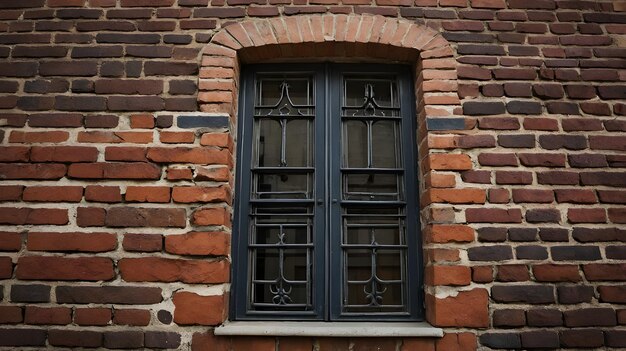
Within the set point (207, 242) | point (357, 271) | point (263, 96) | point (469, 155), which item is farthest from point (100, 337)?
point (469, 155)

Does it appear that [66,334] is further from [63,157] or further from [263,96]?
[263,96]

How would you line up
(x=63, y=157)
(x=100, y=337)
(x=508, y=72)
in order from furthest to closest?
(x=508, y=72) < (x=63, y=157) < (x=100, y=337)

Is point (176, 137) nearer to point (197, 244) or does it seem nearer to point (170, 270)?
point (197, 244)

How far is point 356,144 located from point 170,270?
1.30m

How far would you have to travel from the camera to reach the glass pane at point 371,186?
8.16 ft

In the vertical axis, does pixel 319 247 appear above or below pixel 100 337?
above

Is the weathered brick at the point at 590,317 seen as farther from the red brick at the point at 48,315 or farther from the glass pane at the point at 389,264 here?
the red brick at the point at 48,315

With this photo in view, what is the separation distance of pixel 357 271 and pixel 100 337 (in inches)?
55.2

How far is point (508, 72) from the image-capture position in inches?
97.0

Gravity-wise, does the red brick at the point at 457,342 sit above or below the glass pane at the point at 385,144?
below

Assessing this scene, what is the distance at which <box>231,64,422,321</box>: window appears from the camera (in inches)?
93.3

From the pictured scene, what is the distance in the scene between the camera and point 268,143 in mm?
2568

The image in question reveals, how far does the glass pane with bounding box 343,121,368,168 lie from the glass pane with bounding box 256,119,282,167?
1.38 feet

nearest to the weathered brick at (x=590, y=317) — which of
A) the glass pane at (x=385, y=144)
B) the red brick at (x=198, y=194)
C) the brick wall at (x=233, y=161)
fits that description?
the brick wall at (x=233, y=161)
